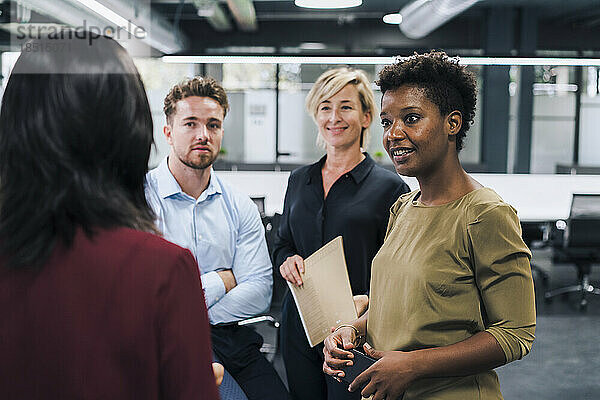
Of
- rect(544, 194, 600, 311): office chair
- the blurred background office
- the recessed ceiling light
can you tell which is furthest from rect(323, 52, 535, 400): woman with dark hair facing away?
the recessed ceiling light

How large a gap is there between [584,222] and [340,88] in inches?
128

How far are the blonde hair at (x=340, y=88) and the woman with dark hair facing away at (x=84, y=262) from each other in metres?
1.08

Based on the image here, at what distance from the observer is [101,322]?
0.55 metres

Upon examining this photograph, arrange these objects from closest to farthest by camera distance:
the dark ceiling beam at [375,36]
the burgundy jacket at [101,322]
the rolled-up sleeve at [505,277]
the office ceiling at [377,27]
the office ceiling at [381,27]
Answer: the burgundy jacket at [101,322], the rolled-up sleeve at [505,277], the office ceiling at [381,27], the office ceiling at [377,27], the dark ceiling beam at [375,36]

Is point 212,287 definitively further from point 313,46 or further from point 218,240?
point 313,46

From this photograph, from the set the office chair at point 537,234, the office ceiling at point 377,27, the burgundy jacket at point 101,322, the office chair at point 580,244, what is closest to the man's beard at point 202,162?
the burgundy jacket at point 101,322

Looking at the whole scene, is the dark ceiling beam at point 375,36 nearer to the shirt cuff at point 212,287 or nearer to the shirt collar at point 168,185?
the shirt collar at point 168,185

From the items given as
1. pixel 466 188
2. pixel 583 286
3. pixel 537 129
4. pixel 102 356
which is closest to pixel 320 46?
pixel 537 129

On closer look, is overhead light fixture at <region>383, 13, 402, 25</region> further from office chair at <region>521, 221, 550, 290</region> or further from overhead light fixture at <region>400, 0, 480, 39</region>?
office chair at <region>521, 221, 550, 290</region>

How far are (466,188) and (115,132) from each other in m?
0.64

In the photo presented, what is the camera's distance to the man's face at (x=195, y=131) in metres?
1.42

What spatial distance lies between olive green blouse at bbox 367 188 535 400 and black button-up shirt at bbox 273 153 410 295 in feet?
1.56

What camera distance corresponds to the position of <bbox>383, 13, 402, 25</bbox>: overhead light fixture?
24.2 feet

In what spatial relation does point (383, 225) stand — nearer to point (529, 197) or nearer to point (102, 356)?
point (102, 356)
